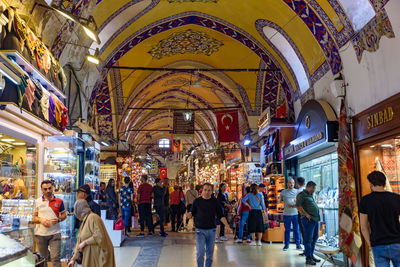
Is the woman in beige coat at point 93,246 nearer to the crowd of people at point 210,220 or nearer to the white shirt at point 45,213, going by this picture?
the crowd of people at point 210,220

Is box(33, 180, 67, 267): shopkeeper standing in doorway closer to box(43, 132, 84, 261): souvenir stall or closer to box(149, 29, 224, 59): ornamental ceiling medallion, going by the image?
box(43, 132, 84, 261): souvenir stall

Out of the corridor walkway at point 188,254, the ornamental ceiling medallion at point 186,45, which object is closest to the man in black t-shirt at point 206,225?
the corridor walkway at point 188,254

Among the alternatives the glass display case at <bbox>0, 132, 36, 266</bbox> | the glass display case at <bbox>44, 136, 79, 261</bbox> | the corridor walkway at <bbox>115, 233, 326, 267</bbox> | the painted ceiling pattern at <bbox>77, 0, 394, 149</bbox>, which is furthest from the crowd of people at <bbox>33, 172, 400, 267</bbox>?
the painted ceiling pattern at <bbox>77, 0, 394, 149</bbox>

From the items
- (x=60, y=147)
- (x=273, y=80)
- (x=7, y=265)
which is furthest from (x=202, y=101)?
(x=7, y=265)

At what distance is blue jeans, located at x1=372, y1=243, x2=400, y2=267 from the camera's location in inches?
141

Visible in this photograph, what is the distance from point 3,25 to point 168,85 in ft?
45.5

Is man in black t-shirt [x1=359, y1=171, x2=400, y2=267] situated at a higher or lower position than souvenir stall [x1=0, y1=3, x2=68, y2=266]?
lower

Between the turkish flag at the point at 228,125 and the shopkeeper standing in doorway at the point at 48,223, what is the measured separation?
342 inches

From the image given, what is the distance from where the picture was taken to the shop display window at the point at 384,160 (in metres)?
5.59

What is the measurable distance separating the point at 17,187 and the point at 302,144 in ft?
18.3

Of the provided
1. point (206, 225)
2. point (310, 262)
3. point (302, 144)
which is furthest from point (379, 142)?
point (302, 144)

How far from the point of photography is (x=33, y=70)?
5.23 m

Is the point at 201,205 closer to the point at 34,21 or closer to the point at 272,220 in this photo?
the point at 34,21

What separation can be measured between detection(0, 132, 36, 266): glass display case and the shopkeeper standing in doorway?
13 centimetres
